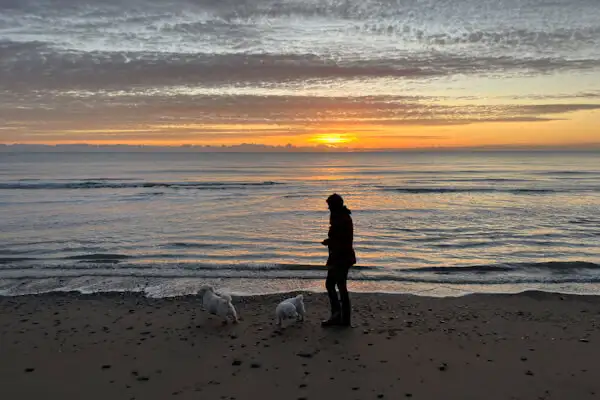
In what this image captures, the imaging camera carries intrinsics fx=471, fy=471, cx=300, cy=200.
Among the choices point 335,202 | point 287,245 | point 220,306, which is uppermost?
point 335,202

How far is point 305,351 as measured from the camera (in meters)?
6.82

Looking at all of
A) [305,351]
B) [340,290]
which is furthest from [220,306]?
[340,290]

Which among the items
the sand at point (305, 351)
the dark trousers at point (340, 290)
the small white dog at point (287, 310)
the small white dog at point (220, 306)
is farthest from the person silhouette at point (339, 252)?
the small white dog at point (220, 306)

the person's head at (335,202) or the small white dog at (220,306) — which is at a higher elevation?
the person's head at (335,202)

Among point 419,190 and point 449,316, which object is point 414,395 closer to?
point 449,316

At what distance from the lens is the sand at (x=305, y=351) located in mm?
5727

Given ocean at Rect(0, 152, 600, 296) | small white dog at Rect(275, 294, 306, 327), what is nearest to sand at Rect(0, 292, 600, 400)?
small white dog at Rect(275, 294, 306, 327)

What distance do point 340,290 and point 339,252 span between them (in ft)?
2.23

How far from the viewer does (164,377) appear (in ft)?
19.8

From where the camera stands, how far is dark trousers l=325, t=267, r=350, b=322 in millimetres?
7605

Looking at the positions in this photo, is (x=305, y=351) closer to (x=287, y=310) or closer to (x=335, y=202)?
(x=287, y=310)

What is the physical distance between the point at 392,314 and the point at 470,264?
17.8 ft

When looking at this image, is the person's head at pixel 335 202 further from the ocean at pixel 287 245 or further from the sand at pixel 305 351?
the ocean at pixel 287 245

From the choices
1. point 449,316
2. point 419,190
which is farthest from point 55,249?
point 419,190
